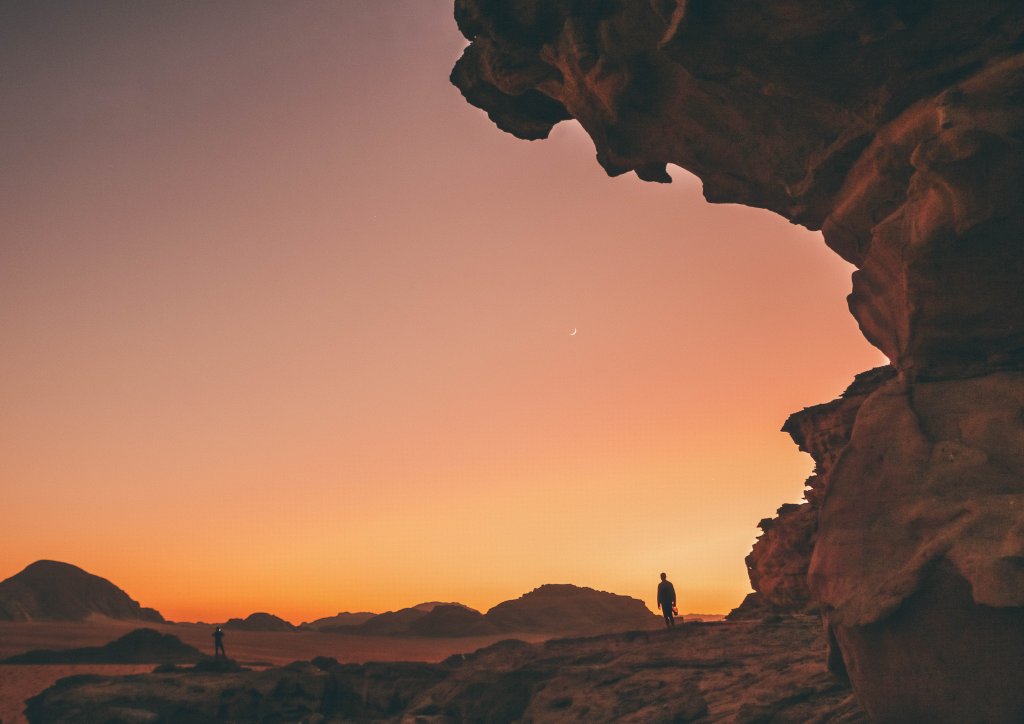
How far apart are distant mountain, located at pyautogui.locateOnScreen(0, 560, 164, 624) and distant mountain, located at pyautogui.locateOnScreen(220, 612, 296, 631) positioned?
18.3m

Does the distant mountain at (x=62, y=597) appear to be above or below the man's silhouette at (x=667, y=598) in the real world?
above

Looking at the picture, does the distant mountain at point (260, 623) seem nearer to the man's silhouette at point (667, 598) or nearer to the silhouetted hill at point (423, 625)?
the silhouetted hill at point (423, 625)

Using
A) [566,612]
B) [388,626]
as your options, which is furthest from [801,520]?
[566,612]

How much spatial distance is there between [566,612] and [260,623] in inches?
1673

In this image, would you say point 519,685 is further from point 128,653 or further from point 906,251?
point 128,653

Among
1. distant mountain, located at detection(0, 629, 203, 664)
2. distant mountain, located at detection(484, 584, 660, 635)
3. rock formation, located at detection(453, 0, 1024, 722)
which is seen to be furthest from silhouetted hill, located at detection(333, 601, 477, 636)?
rock formation, located at detection(453, 0, 1024, 722)

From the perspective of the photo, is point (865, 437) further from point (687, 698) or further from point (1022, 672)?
point (687, 698)

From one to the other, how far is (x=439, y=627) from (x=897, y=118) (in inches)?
2988

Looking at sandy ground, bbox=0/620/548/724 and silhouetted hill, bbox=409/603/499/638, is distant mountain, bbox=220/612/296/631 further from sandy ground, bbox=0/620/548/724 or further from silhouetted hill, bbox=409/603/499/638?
silhouetted hill, bbox=409/603/499/638

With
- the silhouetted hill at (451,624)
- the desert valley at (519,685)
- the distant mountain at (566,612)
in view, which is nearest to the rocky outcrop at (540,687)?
the desert valley at (519,685)

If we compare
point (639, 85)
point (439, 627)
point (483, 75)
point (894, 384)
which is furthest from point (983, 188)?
point (439, 627)

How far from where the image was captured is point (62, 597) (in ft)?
320

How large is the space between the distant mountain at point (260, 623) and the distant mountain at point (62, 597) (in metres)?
A: 18.3

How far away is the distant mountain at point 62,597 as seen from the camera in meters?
88.2
